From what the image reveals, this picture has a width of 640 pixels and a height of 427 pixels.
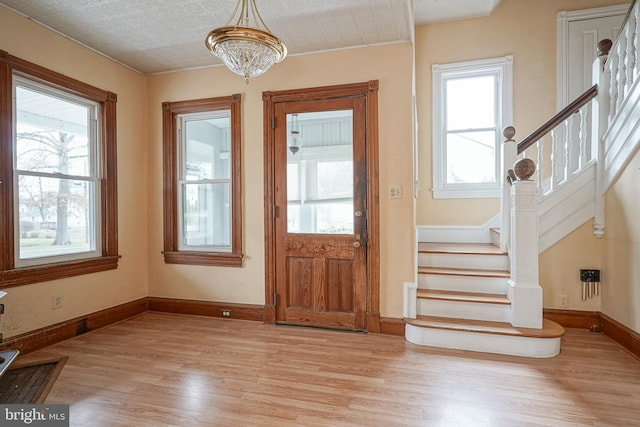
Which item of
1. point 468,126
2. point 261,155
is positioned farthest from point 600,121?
point 261,155

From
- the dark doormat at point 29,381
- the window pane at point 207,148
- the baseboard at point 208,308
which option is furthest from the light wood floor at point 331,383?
the window pane at point 207,148

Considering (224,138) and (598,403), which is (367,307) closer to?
(598,403)

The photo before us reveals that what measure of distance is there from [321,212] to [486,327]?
6.01ft

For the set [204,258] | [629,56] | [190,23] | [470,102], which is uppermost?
[190,23]

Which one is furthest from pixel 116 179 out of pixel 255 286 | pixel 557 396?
pixel 557 396

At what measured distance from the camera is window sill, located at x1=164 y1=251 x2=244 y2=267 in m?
3.77

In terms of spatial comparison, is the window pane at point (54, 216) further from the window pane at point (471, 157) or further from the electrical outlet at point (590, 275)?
the electrical outlet at point (590, 275)

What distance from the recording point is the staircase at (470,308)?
2.78 m

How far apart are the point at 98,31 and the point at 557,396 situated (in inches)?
182

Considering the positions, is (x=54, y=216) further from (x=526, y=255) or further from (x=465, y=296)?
(x=526, y=255)

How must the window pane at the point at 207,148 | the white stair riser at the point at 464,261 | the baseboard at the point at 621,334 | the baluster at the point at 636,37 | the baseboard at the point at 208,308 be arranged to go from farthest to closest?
the window pane at the point at 207,148
the baseboard at the point at 208,308
the white stair riser at the point at 464,261
the baluster at the point at 636,37
the baseboard at the point at 621,334

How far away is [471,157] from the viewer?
4.59 metres

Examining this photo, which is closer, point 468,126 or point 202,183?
point 202,183

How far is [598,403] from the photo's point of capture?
2059 millimetres
